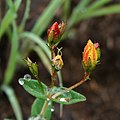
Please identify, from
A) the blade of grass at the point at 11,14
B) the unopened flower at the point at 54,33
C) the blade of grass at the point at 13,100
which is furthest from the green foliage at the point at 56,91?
the blade of grass at the point at 13,100

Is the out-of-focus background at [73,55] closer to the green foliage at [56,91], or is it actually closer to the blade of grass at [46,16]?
the blade of grass at [46,16]

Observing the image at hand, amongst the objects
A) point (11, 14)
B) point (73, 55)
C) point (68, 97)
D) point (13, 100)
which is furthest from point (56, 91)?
point (73, 55)

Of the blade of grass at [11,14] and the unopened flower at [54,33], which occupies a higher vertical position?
the blade of grass at [11,14]

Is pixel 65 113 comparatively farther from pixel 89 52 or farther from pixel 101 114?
pixel 89 52

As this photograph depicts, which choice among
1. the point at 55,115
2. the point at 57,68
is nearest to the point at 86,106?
the point at 55,115

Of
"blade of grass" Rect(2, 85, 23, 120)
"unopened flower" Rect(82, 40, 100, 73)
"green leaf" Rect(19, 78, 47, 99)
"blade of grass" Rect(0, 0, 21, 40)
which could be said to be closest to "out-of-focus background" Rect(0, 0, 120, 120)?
"blade of grass" Rect(2, 85, 23, 120)

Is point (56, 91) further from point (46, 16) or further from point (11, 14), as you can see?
point (46, 16)
